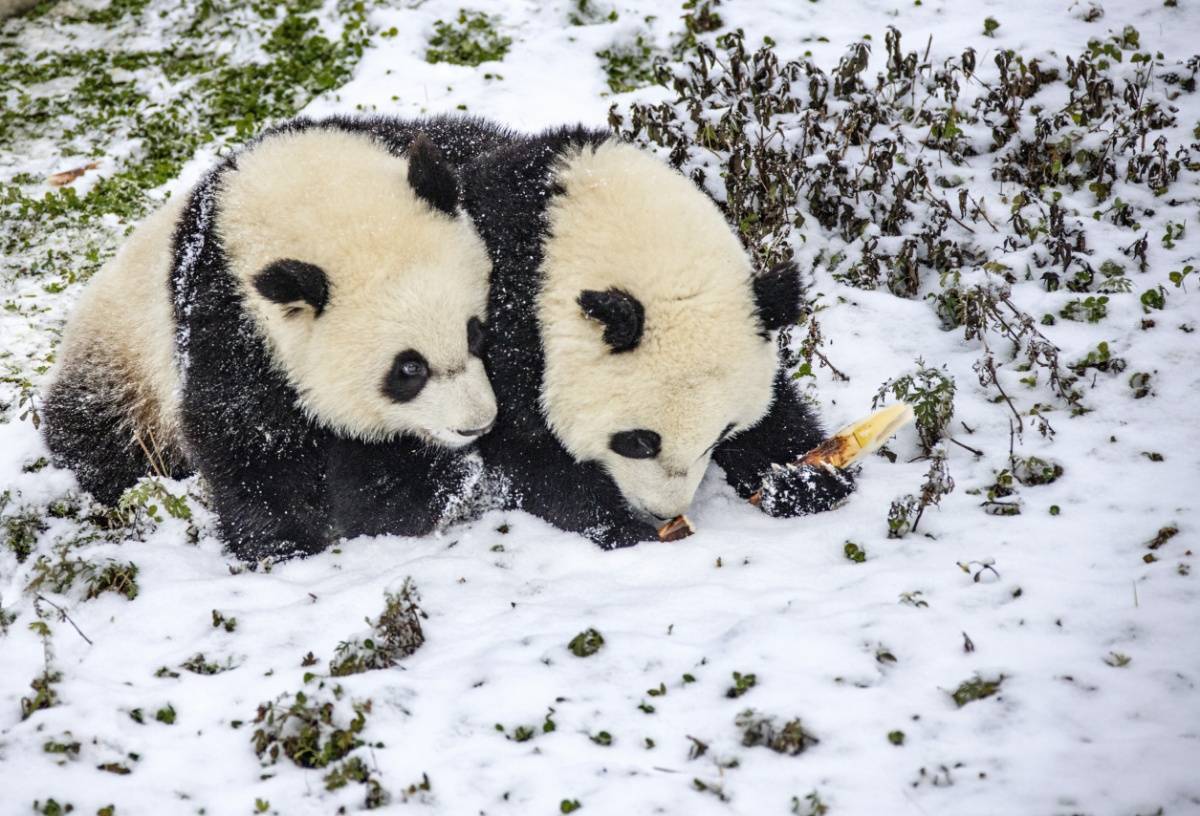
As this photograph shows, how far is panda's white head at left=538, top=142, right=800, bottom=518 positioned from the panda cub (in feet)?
1.55

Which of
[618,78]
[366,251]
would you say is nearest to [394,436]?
[366,251]

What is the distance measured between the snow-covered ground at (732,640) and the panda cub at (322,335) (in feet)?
1.12

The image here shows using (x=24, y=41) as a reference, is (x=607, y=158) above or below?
above

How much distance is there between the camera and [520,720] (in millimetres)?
3525

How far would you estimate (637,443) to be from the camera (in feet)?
14.7

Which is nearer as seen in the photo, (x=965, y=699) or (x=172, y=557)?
(x=965, y=699)

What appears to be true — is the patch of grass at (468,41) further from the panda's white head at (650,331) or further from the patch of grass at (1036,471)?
the patch of grass at (1036,471)

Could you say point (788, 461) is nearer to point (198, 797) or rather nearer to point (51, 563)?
point (198, 797)

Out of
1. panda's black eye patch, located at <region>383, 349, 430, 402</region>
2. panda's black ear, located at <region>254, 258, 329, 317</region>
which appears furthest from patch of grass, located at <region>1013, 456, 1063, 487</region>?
panda's black ear, located at <region>254, 258, 329, 317</region>

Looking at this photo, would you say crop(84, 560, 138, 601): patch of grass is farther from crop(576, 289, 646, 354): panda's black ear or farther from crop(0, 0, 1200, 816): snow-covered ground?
crop(576, 289, 646, 354): panda's black ear

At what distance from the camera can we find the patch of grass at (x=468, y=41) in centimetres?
904

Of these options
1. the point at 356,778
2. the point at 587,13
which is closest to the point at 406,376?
the point at 356,778

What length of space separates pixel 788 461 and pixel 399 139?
271cm

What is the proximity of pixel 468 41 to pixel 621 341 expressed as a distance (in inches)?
234
